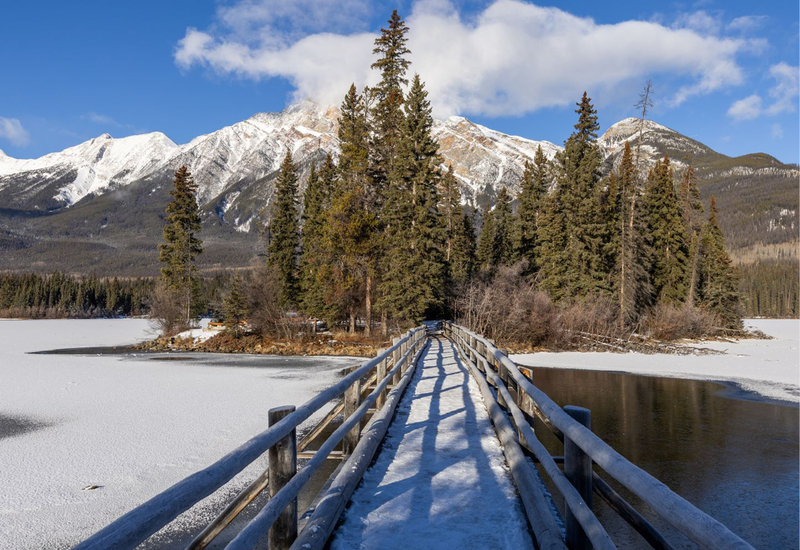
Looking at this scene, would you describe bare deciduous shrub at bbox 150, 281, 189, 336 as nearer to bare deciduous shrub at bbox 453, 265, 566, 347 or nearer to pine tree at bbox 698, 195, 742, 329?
bare deciduous shrub at bbox 453, 265, 566, 347

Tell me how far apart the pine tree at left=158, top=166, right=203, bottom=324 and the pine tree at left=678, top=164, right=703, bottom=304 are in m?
45.2

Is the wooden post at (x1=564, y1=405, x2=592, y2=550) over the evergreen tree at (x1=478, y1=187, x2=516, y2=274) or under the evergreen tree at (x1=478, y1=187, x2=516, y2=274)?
under

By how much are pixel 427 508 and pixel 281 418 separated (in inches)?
70.4

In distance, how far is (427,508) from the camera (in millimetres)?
4555

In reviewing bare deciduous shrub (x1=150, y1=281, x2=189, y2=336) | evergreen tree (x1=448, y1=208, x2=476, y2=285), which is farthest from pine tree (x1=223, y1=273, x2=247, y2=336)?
evergreen tree (x1=448, y1=208, x2=476, y2=285)

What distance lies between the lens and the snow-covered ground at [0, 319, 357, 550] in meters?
7.85

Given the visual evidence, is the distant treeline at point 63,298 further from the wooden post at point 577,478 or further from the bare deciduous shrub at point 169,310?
the wooden post at point 577,478

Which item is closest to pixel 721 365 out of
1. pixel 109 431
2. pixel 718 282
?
pixel 718 282

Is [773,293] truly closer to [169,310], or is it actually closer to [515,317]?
[515,317]

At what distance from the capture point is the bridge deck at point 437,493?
394cm

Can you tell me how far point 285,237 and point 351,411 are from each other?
43.6m

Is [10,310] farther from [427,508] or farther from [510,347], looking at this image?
[427,508]

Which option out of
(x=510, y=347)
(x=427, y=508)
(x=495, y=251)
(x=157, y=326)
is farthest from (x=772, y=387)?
(x=157, y=326)

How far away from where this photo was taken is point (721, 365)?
26.8 metres
